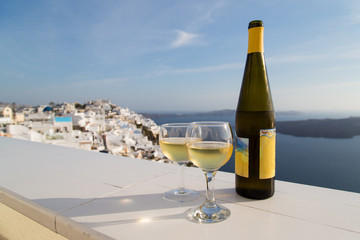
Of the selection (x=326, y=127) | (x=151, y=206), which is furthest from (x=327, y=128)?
(x=151, y=206)

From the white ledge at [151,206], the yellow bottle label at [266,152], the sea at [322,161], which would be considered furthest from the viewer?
the sea at [322,161]

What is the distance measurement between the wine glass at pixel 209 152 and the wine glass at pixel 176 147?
0.11 m

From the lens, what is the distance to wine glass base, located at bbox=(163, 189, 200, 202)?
670 mm

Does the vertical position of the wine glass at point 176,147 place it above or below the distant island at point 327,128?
above

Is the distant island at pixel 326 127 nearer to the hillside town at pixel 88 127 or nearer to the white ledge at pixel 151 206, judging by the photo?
the white ledge at pixel 151 206

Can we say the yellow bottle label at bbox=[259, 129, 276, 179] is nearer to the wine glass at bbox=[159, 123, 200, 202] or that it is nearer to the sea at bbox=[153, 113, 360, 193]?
the wine glass at bbox=[159, 123, 200, 202]

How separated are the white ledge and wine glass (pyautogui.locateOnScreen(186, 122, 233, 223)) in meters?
0.03

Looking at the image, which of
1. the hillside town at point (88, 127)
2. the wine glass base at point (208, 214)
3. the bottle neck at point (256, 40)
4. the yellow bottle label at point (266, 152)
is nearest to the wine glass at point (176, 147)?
the wine glass base at point (208, 214)

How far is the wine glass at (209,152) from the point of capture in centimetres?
54

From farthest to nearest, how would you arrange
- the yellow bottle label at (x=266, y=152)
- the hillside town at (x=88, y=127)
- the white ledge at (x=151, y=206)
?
the hillside town at (x=88, y=127) < the yellow bottle label at (x=266, y=152) < the white ledge at (x=151, y=206)

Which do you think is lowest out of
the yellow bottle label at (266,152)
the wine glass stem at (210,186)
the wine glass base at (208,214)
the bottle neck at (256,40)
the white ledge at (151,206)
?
the white ledge at (151,206)

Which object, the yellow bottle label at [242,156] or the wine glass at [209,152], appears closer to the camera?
the wine glass at [209,152]

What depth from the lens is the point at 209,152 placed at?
0.53m

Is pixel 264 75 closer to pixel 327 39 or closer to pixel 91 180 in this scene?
pixel 91 180
